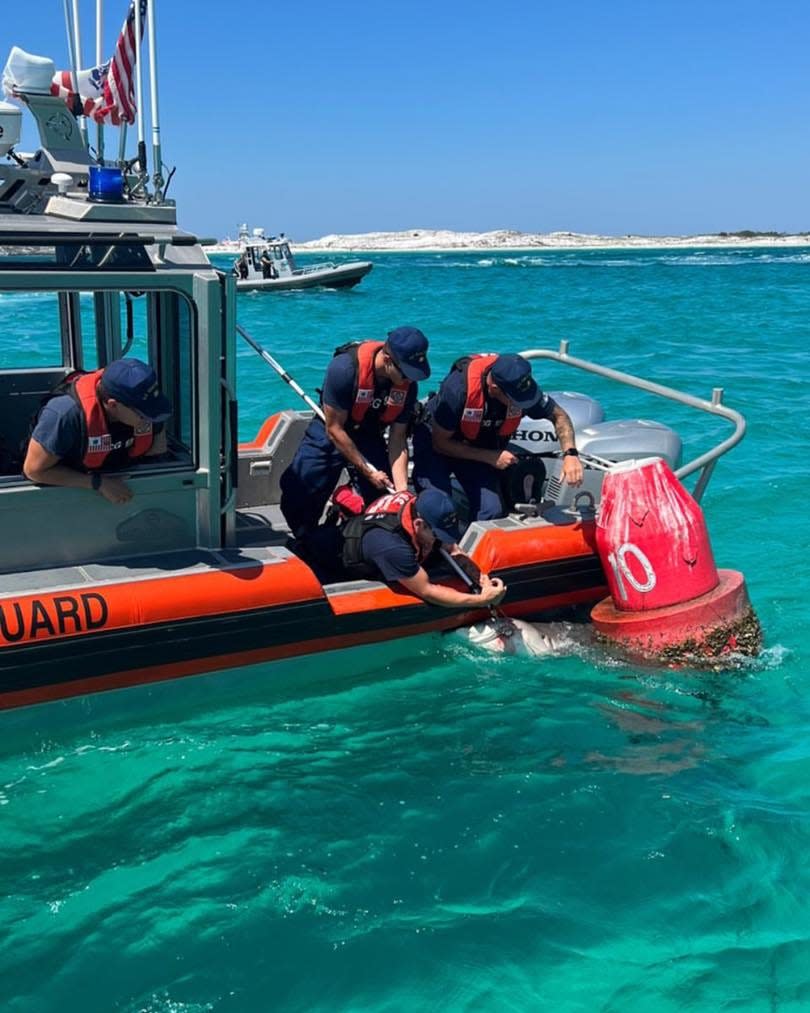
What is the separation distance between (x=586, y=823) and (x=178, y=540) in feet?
7.19

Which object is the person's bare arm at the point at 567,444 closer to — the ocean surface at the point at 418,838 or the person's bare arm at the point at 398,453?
the person's bare arm at the point at 398,453

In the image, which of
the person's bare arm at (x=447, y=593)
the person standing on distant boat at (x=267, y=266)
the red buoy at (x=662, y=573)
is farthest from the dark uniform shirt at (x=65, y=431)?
the person standing on distant boat at (x=267, y=266)

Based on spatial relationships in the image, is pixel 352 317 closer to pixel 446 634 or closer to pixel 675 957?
pixel 446 634

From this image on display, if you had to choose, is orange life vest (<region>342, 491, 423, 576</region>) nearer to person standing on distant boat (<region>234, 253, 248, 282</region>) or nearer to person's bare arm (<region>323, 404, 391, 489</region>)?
person's bare arm (<region>323, 404, 391, 489</region>)

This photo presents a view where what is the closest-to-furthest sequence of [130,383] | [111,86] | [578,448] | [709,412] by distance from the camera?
1. [130,383]
2. [111,86]
3. [709,412]
4. [578,448]

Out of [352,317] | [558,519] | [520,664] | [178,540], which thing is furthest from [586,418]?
[352,317]

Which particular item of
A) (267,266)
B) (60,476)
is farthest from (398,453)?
(267,266)

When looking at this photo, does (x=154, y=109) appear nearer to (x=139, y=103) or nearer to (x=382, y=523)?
(x=139, y=103)

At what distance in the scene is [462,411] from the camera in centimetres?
548

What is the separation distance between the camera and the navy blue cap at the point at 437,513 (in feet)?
16.0

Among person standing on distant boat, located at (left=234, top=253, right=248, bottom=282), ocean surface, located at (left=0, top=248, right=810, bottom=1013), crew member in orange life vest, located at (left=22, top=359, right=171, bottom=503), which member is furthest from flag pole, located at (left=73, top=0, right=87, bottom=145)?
person standing on distant boat, located at (left=234, top=253, right=248, bottom=282)

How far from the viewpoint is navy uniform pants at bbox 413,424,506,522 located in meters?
5.72

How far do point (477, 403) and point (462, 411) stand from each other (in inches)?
3.6

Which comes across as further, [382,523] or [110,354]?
[110,354]
